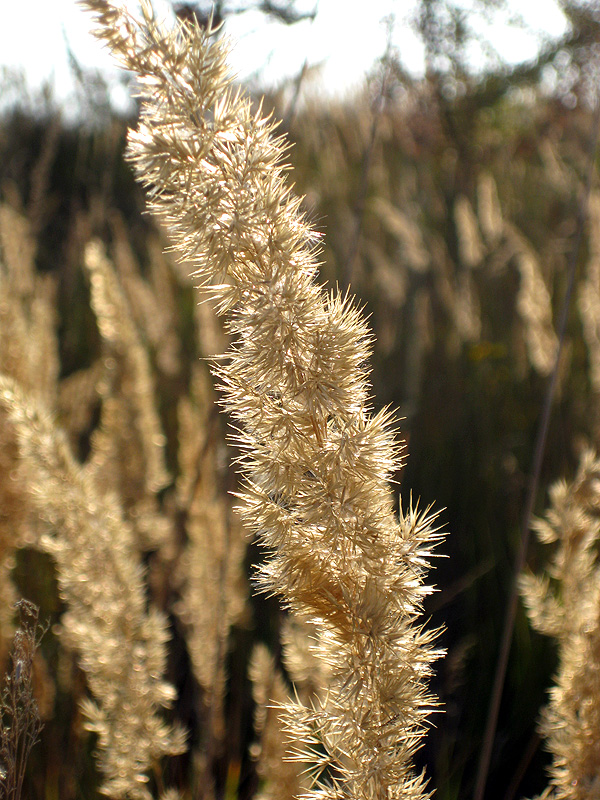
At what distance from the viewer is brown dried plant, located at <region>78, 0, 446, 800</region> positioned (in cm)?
37

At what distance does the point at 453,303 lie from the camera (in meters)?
2.33

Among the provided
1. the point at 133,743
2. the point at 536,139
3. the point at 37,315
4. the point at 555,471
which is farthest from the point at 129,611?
the point at 536,139

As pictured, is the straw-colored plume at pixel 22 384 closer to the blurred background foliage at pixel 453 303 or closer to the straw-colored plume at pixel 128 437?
the straw-colored plume at pixel 128 437

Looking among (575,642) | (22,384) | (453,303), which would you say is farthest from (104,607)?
(453,303)

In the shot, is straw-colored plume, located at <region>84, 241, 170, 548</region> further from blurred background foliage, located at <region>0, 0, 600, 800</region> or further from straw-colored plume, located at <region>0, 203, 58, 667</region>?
blurred background foliage, located at <region>0, 0, 600, 800</region>

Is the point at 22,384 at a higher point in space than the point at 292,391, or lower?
lower

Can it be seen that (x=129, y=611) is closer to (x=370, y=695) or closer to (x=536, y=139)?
(x=370, y=695)

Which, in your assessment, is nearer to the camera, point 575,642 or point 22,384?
point 575,642

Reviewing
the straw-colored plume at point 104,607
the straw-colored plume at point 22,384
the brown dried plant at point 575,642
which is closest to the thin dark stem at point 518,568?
the brown dried plant at point 575,642

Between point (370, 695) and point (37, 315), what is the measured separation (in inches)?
39.9

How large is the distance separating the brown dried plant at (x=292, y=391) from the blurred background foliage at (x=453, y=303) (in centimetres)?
11

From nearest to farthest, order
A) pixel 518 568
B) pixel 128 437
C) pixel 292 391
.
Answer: pixel 292 391, pixel 518 568, pixel 128 437

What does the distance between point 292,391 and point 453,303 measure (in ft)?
6.68

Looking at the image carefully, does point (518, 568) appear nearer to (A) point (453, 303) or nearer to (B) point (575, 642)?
(B) point (575, 642)
